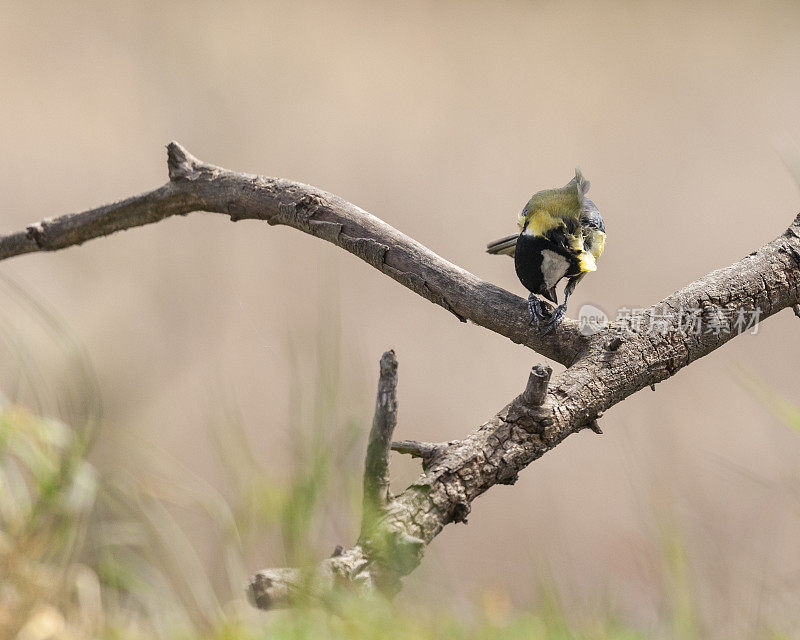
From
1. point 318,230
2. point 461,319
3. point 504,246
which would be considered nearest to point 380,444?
point 461,319

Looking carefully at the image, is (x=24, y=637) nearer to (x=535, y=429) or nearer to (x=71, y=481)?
(x=71, y=481)

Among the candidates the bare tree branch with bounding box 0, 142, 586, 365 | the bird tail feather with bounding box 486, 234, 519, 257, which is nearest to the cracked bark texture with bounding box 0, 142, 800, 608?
the bare tree branch with bounding box 0, 142, 586, 365

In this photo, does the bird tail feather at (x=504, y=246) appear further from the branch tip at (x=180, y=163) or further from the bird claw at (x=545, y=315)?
the branch tip at (x=180, y=163)

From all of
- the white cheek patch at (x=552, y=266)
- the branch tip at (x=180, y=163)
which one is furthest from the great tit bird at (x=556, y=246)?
the branch tip at (x=180, y=163)

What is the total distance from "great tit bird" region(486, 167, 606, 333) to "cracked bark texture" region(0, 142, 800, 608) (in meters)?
0.03

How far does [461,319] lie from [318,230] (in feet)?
0.69

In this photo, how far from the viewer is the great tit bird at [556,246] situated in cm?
79

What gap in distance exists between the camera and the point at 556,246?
0.79 metres

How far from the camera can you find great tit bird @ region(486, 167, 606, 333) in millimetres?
791

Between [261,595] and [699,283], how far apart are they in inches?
22.7

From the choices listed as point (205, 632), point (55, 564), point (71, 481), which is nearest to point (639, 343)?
point (205, 632)

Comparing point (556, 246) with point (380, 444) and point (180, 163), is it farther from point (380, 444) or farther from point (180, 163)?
point (180, 163)

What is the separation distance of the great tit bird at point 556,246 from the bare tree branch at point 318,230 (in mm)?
24

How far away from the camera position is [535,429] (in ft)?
2.09
